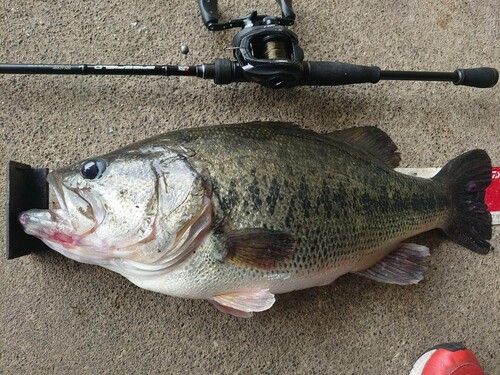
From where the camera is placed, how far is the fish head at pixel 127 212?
0.96 metres

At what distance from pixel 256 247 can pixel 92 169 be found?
0.39 meters

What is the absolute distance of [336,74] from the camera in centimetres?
125

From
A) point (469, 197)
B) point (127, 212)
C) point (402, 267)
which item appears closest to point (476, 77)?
point (469, 197)

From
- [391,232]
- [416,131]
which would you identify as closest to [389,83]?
[416,131]

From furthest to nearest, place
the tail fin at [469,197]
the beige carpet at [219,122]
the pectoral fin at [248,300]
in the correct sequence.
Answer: the tail fin at [469,197], the beige carpet at [219,122], the pectoral fin at [248,300]

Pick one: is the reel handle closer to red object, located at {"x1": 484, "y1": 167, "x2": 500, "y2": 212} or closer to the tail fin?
the tail fin

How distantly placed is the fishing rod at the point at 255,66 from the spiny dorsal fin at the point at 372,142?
5.9 inches

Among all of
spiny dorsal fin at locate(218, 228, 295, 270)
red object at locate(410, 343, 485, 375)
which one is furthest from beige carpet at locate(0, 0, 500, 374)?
spiny dorsal fin at locate(218, 228, 295, 270)

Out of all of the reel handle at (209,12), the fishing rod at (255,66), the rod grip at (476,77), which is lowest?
the rod grip at (476,77)

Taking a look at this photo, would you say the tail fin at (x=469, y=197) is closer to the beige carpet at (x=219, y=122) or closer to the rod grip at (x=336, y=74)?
the beige carpet at (x=219, y=122)

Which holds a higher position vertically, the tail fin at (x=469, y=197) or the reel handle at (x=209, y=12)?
the reel handle at (x=209, y=12)

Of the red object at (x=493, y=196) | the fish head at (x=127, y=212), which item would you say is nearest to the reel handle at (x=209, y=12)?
the fish head at (x=127, y=212)

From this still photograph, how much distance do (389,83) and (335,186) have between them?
0.52 metres

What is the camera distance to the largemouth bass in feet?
3.17
